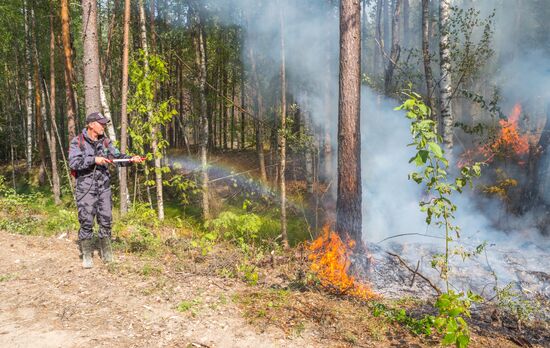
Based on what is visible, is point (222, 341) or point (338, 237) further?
point (338, 237)

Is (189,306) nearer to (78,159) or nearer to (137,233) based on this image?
(78,159)

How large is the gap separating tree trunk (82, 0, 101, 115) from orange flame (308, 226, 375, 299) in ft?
16.4

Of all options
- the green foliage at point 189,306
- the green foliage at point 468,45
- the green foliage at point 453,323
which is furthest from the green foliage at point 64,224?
the green foliage at point 468,45

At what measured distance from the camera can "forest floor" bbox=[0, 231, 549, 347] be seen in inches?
148

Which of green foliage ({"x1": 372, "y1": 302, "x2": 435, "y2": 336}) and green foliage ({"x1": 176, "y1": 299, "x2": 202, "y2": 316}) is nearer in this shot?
green foliage ({"x1": 372, "y1": 302, "x2": 435, "y2": 336})

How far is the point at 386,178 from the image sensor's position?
14844 millimetres

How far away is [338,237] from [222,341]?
3260 mm

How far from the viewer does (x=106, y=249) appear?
18.2 ft

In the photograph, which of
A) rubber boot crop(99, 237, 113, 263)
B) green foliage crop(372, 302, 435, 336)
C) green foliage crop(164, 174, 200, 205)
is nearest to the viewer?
green foliage crop(372, 302, 435, 336)

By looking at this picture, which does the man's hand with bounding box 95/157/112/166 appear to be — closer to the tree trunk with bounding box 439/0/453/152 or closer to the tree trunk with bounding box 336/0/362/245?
the tree trunk with bounding box 336/0/362/245

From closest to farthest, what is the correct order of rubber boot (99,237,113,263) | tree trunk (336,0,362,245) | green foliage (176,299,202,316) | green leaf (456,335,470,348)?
green leaf (456,335,470,348)
green foliage (176,299,202,316)
rubber boot (99,237,113,263)
tree trunk (336,0,362,245)

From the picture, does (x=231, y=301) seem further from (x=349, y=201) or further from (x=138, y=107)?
(x=138, y=107)

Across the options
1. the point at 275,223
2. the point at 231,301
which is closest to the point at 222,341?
the point at 231,301

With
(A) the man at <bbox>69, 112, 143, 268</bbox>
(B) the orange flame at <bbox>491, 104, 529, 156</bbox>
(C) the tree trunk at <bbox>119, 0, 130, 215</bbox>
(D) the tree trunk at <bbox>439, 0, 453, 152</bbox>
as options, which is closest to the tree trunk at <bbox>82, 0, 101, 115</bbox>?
(C) the tree trunk at <bbox>119, 0, 130, 215</bbox>
